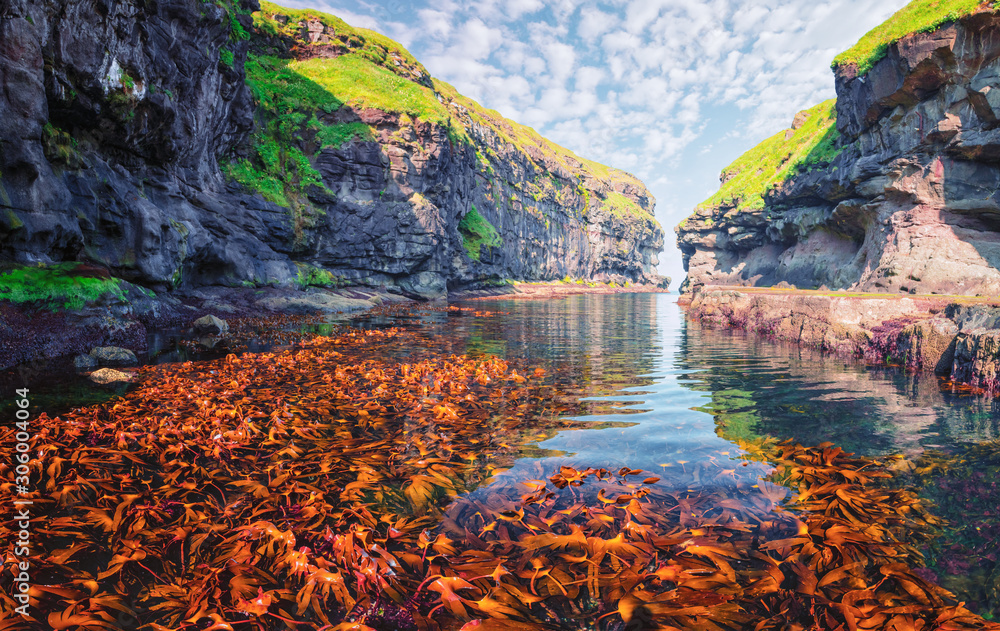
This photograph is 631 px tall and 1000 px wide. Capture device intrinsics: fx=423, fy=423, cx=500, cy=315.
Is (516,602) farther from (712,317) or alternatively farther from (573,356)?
(712,317)

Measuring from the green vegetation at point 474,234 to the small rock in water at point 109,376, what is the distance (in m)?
53.6

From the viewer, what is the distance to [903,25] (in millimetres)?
29453

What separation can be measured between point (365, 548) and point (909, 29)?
42.9 metres

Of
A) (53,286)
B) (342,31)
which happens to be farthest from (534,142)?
(53,286)

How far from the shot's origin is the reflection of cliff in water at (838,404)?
5.62 m

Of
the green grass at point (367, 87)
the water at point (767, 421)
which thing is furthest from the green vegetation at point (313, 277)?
the water at point (767, 421)

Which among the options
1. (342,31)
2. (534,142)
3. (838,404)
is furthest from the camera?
(534,142)

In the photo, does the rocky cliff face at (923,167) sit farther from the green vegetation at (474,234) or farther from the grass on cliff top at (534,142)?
the grass on cliff top at (534,142)

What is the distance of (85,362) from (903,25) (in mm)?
47229

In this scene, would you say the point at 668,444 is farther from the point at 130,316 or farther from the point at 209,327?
the point at 130,316

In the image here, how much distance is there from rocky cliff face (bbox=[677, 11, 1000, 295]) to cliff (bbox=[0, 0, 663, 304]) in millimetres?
37917

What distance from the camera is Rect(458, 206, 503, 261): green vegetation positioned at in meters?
61.8

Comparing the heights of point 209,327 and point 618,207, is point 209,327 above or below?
below

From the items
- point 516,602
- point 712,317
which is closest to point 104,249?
A: point 516,602
